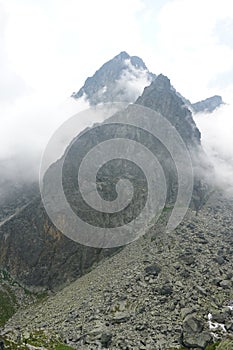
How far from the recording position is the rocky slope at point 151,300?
79.6 meters

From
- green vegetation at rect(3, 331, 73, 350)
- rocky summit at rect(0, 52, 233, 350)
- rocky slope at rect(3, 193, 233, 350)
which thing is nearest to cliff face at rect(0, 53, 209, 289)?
rocky summit at rect(0, 52, 233, 350)

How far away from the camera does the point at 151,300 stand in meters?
92.0

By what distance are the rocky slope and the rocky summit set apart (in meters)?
0.24

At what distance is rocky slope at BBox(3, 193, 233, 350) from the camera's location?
3135 inches

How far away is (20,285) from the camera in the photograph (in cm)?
13212

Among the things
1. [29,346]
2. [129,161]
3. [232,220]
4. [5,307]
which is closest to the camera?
[29,346]

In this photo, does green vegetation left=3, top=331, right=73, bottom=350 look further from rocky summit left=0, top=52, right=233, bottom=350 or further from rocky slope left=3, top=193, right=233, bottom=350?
rocky slope left=3, top=193, right=233, bottom=350

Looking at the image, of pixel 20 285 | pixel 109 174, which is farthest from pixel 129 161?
pixel 20 285

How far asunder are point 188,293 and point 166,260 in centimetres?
1784

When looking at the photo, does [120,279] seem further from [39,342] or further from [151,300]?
[39,342]

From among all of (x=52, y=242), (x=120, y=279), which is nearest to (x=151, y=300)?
(x=120, y=279)

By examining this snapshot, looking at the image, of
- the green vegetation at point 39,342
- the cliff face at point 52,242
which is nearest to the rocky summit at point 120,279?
the green vegetation at point 39,342

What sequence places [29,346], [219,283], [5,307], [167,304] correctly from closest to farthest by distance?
[29,346]
[167,304]
[219,283]
[5,307]

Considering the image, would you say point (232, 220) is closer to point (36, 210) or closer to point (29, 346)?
point (36, 210)
